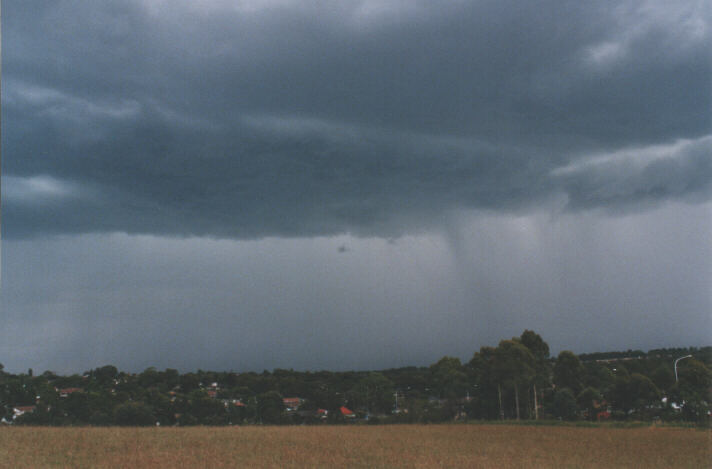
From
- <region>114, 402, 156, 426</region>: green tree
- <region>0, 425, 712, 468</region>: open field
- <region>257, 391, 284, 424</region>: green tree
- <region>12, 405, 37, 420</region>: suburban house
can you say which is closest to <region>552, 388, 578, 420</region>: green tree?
<region>0, 425, 712, 468</region>: open field

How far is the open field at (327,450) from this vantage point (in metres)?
21.9

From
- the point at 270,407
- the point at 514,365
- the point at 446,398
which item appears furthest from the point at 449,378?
the point at 270,407

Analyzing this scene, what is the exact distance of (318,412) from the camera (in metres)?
70.2

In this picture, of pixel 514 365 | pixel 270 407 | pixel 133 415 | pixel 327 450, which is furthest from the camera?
pixel 270 407

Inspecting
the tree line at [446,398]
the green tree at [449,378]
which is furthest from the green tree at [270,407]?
the green tree at [449,378]

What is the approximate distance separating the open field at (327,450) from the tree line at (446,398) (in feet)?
64.7

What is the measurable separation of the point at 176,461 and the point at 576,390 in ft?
180

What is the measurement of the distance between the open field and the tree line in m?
19.7

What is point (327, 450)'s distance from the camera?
88.7 ft

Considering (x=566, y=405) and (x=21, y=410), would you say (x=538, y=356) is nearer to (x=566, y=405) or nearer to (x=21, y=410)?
(x=566, y=405)

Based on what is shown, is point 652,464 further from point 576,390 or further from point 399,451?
point 576,390

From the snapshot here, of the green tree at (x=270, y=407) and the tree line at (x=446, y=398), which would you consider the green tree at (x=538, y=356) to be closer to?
the tree line at (x=446, y=398)

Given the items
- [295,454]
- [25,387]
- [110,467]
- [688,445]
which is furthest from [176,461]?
[25,387]

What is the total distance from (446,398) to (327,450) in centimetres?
4226
